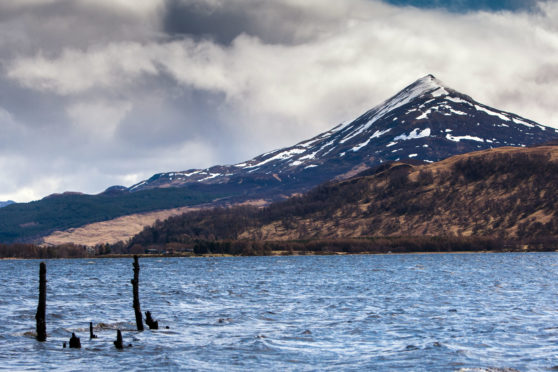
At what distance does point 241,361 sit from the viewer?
1677 inches

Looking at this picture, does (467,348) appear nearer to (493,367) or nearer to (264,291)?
(493,367)

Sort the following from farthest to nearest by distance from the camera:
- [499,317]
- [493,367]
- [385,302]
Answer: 1. [385,302]
2. [499,317]
3. [493,367]

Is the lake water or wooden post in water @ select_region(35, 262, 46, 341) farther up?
wooden post in water @ select_region(35, 262, 46, 341)

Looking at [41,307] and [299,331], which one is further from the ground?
[41,307]

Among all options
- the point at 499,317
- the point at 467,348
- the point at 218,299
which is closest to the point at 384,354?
the point at 467,348

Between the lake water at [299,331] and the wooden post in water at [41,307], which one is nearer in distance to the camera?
the lake water at [299,331]

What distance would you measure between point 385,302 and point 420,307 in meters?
7.22

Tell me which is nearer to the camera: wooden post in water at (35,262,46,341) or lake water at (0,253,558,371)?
lake water at (0,253,558,371)

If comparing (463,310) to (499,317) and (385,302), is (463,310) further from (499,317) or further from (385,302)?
(385,302)

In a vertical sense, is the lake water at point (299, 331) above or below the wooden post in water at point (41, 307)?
below

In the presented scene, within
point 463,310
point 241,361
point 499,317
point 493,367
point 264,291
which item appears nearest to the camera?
point 493,367

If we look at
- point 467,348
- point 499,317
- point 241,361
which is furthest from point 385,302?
point 241,361

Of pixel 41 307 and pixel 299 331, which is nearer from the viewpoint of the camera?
pixel 41 307

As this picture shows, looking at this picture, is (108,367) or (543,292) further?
(543,292)
